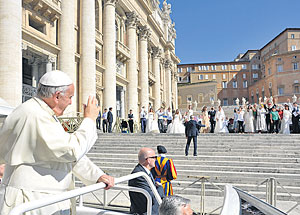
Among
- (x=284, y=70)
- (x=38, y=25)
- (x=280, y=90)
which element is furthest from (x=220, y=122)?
(x=284, y=70)

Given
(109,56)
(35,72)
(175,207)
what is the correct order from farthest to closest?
(109,56) < (35,72) < (175,207)

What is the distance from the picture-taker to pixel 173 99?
6294 centimetres

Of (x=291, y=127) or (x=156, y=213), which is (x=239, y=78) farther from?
(x=156, y=213)

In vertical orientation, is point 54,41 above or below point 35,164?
above

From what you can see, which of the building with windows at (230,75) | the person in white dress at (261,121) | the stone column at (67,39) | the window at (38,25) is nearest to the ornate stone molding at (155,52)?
the stone column at (67,39)

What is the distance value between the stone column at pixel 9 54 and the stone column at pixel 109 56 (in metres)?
13.0

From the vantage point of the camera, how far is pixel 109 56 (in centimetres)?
2917

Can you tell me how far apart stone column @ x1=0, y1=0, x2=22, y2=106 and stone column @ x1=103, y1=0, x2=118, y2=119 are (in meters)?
13.0

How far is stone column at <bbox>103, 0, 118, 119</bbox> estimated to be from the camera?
28.7 metres

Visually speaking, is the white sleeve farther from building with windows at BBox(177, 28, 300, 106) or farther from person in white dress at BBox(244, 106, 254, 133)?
building with windows at BBox(177, 28, 300, 106)

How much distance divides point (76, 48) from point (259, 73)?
67.8 meters

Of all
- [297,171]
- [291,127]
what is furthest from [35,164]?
[291,127]

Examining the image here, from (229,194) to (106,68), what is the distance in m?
27.1

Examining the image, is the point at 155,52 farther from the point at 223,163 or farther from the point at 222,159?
the point at 223,163
